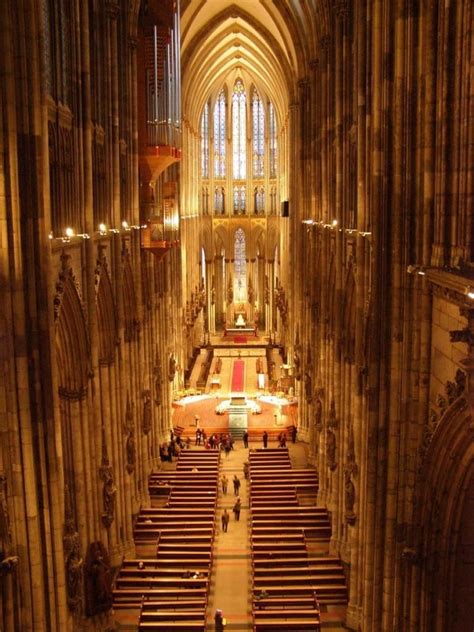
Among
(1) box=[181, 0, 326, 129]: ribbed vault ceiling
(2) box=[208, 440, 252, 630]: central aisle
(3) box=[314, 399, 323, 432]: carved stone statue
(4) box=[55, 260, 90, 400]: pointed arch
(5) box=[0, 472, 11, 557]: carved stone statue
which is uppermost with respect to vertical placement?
(1) box=[181, 0, 326, 129]: ribbed vault ceiling

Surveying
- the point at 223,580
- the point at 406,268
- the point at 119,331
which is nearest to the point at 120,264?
the point at 119,331

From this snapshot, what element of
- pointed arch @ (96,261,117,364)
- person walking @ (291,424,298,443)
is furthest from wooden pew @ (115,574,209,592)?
person walking @ (291,424,298,443)

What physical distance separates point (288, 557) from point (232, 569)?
6.16ft

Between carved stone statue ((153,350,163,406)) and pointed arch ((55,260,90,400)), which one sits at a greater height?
pointed arch ((55,260,90,400))

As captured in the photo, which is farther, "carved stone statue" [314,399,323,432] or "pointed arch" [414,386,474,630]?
"carved stone statue" [314,399,323,432]

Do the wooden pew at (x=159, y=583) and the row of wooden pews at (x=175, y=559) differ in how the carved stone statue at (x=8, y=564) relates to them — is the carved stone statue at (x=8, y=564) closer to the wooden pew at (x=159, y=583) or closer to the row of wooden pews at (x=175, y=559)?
the row of wooden pews at (x=175, y=559)

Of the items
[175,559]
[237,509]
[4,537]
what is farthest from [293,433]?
[4,537]

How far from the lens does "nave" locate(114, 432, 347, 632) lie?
21.6 m

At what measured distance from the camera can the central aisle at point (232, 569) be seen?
22.2 metres

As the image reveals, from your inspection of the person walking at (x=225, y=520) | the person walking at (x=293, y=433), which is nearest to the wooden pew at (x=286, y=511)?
the person walking at (x=225, y=520)

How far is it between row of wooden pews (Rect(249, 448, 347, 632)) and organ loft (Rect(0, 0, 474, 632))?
75mm

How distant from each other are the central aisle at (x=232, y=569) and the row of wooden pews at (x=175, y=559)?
502 mm

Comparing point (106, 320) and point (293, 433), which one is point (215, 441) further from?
point (106, 320)

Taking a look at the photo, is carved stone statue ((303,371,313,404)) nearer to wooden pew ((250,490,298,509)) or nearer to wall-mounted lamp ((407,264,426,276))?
Result: wooden pew ((250,490,298,509))
